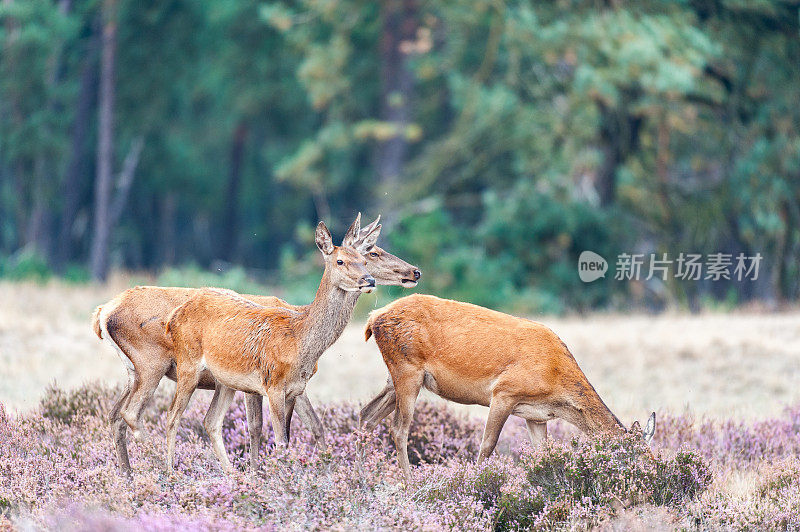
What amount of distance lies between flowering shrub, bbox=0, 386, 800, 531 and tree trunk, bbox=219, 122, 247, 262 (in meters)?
28.7

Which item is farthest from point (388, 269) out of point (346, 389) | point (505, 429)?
point (346, 389)

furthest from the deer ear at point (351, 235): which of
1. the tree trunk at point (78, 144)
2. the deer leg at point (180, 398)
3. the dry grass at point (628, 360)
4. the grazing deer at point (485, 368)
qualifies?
the tree trunk at point (78, 144)

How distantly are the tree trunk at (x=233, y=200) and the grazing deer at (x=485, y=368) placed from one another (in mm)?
29111

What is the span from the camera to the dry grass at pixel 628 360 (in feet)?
39.9

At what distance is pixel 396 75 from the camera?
84.0 ft

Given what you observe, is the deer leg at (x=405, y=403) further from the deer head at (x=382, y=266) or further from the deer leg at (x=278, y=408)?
the deer leg at (x=278, y=408)

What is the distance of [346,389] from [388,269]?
21.4ft

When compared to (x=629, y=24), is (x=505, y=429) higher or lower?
lower

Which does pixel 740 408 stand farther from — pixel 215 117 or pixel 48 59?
pixel 215 117

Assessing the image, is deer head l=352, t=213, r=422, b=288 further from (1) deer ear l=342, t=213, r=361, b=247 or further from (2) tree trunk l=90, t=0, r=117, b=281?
(2) tree trunk l=90, t=0, r=117, b=281

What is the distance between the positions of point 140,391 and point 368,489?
1.85m

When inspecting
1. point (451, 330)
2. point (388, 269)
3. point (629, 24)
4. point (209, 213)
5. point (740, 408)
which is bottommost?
point (209, 213)

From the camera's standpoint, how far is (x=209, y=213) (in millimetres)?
45375

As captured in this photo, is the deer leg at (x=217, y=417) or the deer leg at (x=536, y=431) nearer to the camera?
the deer leg at (x=217, y=417)
